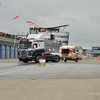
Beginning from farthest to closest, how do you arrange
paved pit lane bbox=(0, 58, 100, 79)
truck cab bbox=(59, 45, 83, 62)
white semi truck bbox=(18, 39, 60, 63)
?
truck cab bbox=(59, 45, 83, 62) → white semi truck bbox=(18, 39, 60, 63) → paved pit lane bbox=(0, 58, 100, 79)

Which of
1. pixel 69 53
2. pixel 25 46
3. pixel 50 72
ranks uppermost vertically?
pixel 25 46

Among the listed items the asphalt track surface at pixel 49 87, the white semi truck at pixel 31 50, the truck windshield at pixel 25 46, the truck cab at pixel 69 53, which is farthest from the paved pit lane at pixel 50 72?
the truck cab at pixel 69 53

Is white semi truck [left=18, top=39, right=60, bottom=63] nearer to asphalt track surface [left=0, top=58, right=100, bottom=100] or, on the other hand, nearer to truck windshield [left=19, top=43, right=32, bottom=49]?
truck windshield [left=19, top=43, right=32, bottom=49]

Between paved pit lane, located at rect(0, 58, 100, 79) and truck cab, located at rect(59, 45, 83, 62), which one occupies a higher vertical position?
truck cab, located at rect(59, 45, 83, 62)

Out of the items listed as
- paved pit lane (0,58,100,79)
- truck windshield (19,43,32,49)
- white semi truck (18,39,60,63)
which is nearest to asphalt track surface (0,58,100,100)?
paved pit lane (0,58,100,79)

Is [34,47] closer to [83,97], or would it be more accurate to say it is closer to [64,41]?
[83,97]

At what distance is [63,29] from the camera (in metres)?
156

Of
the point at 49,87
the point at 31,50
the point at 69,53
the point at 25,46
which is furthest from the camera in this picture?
the point at 69,53

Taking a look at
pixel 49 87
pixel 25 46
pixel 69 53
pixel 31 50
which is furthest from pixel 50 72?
pixel 69 53

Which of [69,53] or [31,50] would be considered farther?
[69,53]

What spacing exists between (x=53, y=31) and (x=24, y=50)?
411 feet

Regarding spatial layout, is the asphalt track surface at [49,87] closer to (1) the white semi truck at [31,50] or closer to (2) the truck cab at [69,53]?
(1) the white semi truck at [31,50]

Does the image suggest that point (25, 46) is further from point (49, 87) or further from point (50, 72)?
point (49, 87)

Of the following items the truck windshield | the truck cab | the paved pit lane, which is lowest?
the paved pit lane
